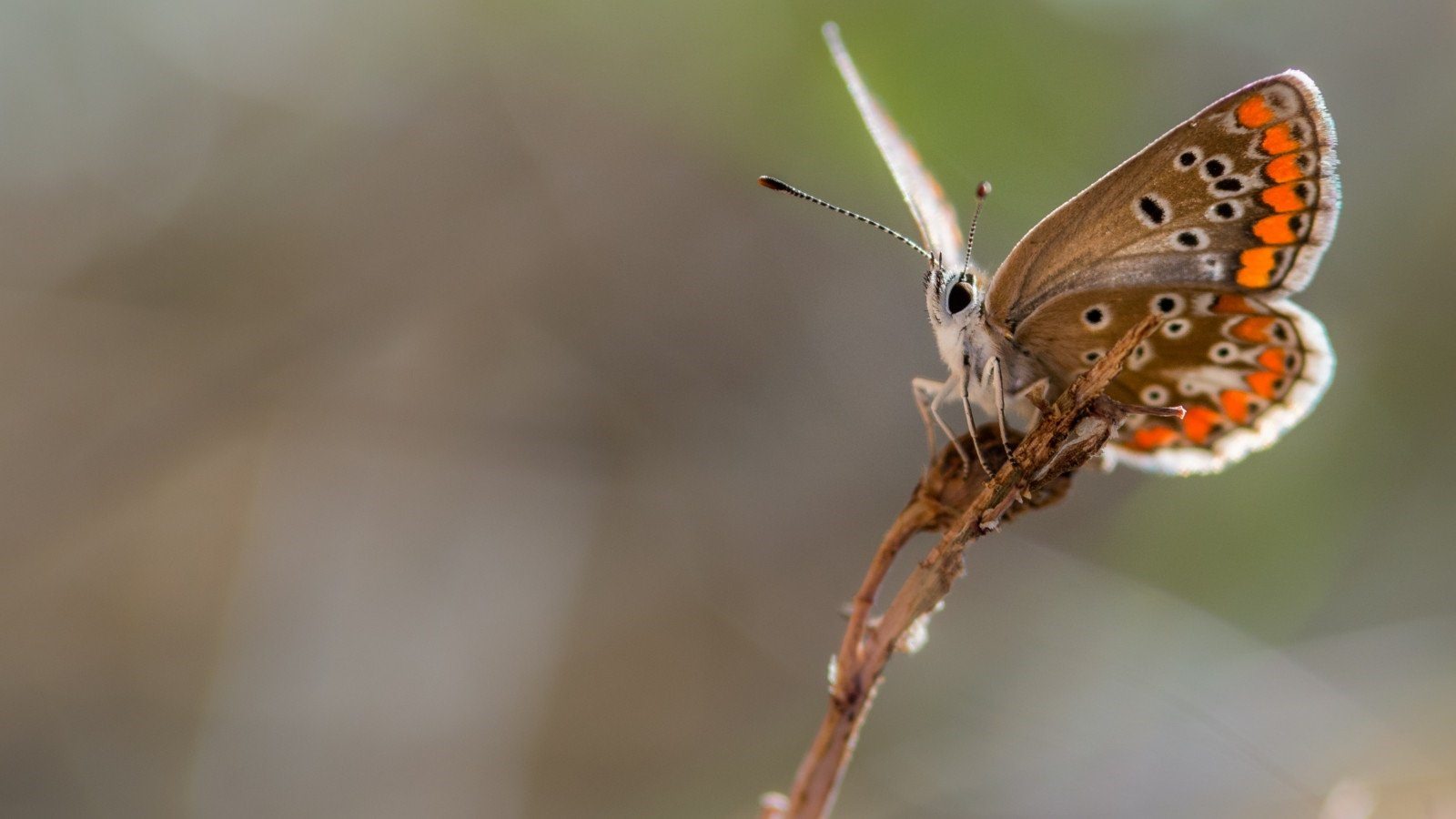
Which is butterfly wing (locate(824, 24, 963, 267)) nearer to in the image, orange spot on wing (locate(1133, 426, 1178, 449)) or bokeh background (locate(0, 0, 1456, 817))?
orange spot on wing (locate(1133, 426, 1178, 449))

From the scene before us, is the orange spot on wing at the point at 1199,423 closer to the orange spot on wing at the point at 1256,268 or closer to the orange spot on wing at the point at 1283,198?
the orange spot on wing at the point at 1256,268

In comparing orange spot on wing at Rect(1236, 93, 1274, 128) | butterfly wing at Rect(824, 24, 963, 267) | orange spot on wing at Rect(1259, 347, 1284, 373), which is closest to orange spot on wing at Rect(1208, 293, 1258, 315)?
orange spot on wing at Rect(1259, 347, 1284, 373)

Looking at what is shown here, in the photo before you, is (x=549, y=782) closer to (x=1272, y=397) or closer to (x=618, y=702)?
(x=618, y=702)

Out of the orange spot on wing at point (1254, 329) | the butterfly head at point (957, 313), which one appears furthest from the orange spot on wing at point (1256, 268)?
the butterfly head at point (957, 313)

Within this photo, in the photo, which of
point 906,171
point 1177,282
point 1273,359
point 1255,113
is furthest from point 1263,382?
point 906,171

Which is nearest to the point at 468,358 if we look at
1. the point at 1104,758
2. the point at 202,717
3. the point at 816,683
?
the point at 202,717

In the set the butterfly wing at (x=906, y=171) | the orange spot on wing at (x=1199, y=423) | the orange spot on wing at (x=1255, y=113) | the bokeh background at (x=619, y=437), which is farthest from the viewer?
the bokeh background at (x=619, y=437)
